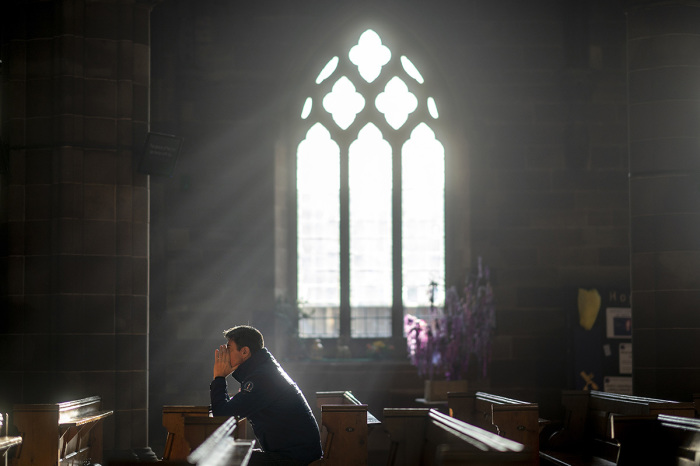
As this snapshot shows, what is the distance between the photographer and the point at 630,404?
20.4ft

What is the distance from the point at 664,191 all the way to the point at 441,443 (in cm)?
381

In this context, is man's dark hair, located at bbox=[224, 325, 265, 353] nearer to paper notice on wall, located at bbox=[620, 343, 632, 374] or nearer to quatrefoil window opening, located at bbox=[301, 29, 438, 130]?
quatrefoil window opening, located at bbox=[301, 29, 438, 130]

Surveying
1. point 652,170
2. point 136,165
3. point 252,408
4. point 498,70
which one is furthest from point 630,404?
point 498,70

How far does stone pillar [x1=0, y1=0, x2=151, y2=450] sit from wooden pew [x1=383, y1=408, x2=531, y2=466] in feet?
8.82

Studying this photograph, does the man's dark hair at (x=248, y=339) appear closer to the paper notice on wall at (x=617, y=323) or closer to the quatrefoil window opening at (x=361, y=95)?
the quatrefoil window opening at (x=361, y=95)

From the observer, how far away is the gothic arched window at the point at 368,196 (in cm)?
1012

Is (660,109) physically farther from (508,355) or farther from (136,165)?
(136,165)

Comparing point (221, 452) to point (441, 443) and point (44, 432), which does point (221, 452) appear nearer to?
point (441, 443)

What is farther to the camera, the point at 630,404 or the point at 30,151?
the point at 30,151

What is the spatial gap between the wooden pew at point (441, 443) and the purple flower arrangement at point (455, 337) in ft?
10.8

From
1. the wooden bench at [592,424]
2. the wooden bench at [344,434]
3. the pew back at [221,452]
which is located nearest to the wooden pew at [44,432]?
the wooden bench at [344,434]

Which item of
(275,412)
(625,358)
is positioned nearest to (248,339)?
(275,412)

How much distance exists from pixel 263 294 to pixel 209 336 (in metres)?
0.68

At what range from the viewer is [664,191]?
7.50 meters
